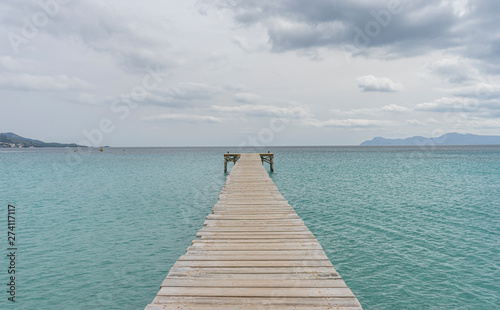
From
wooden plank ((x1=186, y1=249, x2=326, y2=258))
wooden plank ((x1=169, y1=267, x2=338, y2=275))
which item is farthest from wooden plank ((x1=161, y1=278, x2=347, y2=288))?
wooden plank ((x1=186, y1=249, x2=326, y2=258))

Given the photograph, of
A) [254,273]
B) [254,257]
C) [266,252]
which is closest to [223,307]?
[254,273]

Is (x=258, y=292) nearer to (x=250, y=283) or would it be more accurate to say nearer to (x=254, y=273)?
(x=250, y=283)

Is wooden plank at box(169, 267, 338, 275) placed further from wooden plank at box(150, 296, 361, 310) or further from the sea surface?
the sea surface

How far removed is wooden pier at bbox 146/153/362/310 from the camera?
4.06 meters

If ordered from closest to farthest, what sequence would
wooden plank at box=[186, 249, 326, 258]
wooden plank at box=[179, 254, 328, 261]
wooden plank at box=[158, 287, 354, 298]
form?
wooden plank at box=[158, 287, 354, 298] → wooden plank at box=[179, 254, 328, 261] → wooden plank at box=[186, 249, 326, 258]

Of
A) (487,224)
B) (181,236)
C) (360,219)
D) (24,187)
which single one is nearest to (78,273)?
(181,236)

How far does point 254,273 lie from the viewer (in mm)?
4977

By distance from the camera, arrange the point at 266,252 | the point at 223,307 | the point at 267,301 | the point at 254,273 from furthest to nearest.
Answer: the point at 266,252, the point at 254,273, the point at 267,301, the point at 223,307

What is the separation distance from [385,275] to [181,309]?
7.27 m

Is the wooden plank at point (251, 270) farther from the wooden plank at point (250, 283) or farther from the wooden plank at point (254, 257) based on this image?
the wooden plank at point (254, 257)

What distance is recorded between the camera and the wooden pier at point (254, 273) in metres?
4.06

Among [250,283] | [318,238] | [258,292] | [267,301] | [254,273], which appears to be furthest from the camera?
[318,238]

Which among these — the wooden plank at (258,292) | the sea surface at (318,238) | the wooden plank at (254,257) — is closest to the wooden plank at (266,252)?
the wooden plank at (254,257)

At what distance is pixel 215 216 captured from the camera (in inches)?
361
